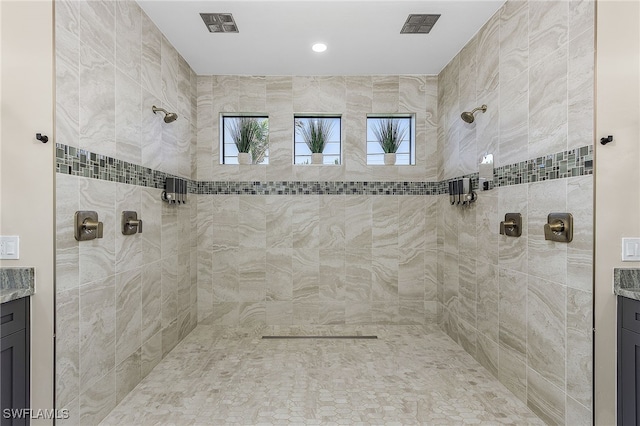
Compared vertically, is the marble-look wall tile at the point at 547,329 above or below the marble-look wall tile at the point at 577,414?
above

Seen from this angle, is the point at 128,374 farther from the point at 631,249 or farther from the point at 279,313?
the point at 631,249

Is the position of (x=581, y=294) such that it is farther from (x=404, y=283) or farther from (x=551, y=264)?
(x=404, y=283)

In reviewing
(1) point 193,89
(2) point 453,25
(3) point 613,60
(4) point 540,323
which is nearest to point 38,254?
(1) point 193,89

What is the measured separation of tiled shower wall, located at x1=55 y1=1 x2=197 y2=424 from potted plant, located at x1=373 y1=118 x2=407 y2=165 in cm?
201

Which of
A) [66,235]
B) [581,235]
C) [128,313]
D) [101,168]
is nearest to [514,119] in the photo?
[581,235]

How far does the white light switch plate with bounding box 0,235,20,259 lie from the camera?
5.12 feet

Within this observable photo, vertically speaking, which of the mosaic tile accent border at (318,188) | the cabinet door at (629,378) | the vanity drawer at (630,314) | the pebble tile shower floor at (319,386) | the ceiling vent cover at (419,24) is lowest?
→ the pebble tile shower floor at (319,386)

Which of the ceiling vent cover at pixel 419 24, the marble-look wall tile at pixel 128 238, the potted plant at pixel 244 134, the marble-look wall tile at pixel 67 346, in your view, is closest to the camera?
the marble-look wall tile at pixel 67 346

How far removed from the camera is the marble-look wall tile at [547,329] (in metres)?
1.83

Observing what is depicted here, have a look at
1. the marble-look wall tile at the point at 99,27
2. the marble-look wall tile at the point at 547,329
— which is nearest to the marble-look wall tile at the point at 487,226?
the marble-look wall tile at the point at 547,329

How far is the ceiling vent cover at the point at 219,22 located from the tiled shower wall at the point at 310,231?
3.00 ft

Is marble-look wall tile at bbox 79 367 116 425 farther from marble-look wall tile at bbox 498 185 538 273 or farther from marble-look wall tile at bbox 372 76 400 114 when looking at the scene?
marble-look wall tile at bbox 372 76 400 114

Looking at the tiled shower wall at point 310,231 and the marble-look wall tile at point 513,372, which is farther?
the tiled shower wall at point 310,231

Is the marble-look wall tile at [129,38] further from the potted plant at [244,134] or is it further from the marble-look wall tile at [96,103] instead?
the potted plant at [244,134]
